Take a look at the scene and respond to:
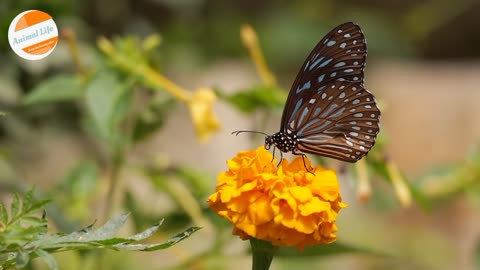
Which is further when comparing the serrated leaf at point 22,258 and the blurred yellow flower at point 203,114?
the blurred yellow flower at point 203,114

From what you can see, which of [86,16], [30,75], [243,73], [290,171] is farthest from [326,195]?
[243,73]

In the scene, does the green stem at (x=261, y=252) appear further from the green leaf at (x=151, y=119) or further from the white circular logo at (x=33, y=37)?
the green leaf at (x=151, y=119)

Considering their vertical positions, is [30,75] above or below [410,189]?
above

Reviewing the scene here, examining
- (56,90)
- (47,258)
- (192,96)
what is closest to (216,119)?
(192,96)

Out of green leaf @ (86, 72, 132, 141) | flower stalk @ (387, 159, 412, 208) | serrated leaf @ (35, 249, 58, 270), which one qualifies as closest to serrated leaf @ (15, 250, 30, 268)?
serrated leaf @ (35, 249, 58, 270)

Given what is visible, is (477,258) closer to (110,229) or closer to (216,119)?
(216,119)

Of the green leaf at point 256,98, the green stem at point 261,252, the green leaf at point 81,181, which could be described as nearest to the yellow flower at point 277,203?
the green stem at point 261,252

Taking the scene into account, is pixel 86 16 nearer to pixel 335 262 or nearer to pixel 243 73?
pixel 335 262
